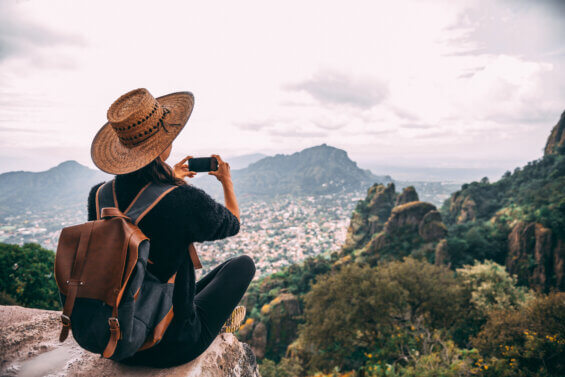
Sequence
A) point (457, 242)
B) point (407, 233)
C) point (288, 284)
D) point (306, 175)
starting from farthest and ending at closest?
point (306, 175) < point (288, 284) < point (407, 233) < point (457, 242)

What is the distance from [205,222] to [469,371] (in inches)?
274

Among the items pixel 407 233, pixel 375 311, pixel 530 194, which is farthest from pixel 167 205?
pixel 530 194

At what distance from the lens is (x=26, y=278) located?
411 inches

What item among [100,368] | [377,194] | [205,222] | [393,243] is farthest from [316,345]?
[377,194]

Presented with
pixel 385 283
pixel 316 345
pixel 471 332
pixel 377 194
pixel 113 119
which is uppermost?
pixel 113 119

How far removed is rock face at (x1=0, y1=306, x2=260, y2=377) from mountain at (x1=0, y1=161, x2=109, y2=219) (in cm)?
10008

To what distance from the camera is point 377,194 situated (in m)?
33.2

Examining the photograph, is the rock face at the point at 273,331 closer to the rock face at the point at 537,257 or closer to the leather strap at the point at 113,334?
the rock face at the point at 537,257

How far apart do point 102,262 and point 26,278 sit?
43.7ft

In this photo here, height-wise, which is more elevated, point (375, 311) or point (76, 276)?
point (76, 276)

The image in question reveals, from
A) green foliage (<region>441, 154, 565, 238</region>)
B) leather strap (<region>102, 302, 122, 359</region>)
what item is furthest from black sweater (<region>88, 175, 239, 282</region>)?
green foliage (<region>441, 154, 565, 238</region>)

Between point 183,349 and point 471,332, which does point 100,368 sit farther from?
point 471,332

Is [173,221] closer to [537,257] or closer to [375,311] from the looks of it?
[375,311]

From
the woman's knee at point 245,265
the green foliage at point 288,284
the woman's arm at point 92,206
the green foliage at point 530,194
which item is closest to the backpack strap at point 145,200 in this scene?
the woman's arm at point 92,206
